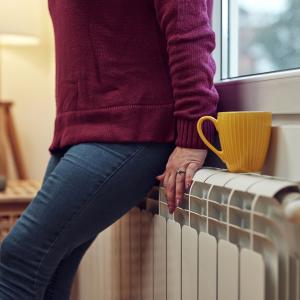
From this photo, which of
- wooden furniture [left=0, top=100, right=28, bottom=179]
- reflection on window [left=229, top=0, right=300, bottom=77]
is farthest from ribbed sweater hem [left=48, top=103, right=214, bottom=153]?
wooden furniture [left=0, top=100, right=28, bottom=179]

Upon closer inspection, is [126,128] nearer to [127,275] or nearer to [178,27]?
[178,27]

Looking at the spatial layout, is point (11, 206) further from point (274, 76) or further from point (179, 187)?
point (274, 76)

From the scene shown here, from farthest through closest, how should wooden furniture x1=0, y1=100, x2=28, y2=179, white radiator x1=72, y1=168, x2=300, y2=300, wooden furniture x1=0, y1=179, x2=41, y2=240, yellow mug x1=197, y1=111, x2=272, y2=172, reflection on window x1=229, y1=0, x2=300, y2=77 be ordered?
1. wooden furniture x1=0, y1=100, x2=28, y2=179
2. wooden furniture x1=0, y1=179, x2=41, y2=240
3. reflection on window x1=229, y1=0, x2=300, y2=77
4. yellow mug x1=197, y1=111, x2=272, y2=172
5. white radiator x1=72, y1=168, x2=300, y2=300

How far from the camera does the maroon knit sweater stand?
106 cm

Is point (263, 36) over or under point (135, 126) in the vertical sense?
over

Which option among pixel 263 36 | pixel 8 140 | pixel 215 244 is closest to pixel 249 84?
pixel 263 36

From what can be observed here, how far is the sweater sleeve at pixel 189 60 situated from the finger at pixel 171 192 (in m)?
0.07

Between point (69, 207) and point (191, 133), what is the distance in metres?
0.26

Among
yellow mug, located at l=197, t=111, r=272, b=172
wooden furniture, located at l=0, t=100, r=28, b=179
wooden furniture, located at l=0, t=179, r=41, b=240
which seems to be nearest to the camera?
yellow mug, located at l=197, t=111, r=272, b=172

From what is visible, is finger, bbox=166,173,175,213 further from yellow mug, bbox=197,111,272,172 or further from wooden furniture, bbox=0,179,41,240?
wooden furniture, bbox=0,179,41,240

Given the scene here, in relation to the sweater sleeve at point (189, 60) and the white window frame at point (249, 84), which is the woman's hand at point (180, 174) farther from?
Result: the white window frame at point (249, 84)

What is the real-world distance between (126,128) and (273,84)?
11.0 inches

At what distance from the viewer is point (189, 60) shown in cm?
103

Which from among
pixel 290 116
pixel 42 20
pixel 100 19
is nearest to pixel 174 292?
pixel 290 116
